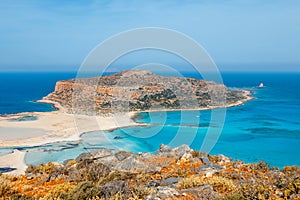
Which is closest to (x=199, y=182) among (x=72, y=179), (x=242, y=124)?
(x=72, y=179)

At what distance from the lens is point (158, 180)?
7.30m

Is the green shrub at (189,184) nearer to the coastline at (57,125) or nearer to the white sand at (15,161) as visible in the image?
the white sand at (15,161)

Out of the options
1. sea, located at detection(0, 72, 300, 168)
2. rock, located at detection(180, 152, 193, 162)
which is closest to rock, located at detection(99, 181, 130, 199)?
rock, located at detection(180, 152, 193, 162)

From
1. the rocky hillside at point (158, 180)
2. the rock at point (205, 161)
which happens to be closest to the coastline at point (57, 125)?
the rocky hillside at point (158, 180)

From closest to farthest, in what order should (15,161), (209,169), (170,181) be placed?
(170,181), (209,169), (15,161)

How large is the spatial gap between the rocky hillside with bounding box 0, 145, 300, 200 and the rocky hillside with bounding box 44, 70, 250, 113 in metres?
27.1

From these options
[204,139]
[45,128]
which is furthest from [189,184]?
[45,128]

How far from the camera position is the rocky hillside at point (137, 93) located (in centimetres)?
4050

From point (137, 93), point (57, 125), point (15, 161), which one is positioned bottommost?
point (15, 161)

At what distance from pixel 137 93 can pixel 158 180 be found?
39.9 m

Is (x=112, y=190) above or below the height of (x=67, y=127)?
above

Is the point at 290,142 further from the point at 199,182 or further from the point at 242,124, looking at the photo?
the point at 199,182

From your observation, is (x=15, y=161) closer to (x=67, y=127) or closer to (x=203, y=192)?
(x=67, y=127)

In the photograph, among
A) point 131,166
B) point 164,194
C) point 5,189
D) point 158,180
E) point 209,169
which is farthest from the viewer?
point 131,166
